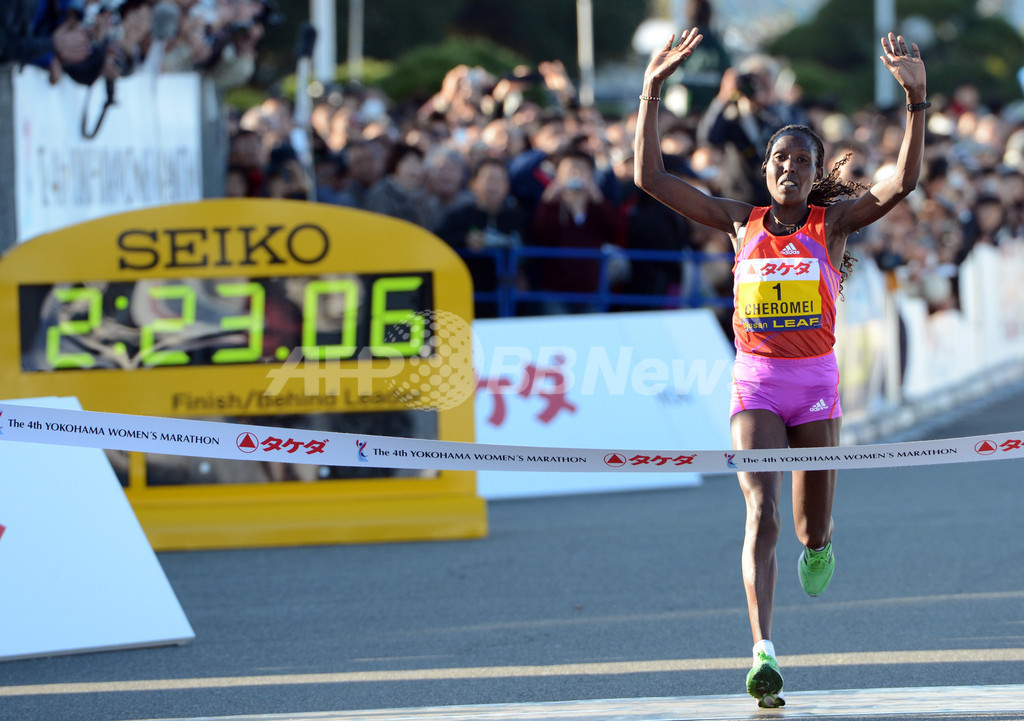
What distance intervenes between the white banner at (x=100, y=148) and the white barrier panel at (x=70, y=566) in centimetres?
375

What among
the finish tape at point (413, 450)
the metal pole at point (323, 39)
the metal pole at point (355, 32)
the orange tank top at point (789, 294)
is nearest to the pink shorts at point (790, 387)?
the orange tank top at point (789, 294)

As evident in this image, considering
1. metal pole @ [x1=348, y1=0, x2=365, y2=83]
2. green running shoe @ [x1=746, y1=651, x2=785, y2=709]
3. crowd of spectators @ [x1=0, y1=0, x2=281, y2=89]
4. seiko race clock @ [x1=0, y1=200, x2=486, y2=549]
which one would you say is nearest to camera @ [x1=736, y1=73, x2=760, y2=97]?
crowd of spectators @ [x1=0, y1=0, x2=281, y2=89]

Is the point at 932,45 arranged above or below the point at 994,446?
above

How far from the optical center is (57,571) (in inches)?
250

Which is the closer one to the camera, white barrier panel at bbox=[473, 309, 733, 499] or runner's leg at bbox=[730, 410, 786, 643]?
runner's leg at bbox=[730, 410, 786, 643]

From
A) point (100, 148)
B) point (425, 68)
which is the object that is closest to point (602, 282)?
point (100, 148)

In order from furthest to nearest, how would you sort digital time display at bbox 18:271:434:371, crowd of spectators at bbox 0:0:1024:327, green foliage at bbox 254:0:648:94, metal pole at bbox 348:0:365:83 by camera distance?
metal pole at bbox 348:0:365:83, green foliage at bbox 254:0:648:94, crowd of spectators at bbox 0:0:1024:327, digital time display at bbox 18:271:434:371

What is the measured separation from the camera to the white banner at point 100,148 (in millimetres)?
9906

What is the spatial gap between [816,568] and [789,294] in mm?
1111

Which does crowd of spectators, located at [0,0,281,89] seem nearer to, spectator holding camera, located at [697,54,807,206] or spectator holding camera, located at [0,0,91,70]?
spectator holding camera, located at [0,0,91,70]

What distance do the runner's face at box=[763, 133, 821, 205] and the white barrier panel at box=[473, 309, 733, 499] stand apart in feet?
17.0

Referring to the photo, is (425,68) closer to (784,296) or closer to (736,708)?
(784,296)

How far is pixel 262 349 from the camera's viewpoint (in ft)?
29.2

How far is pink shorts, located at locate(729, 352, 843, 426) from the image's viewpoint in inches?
214
